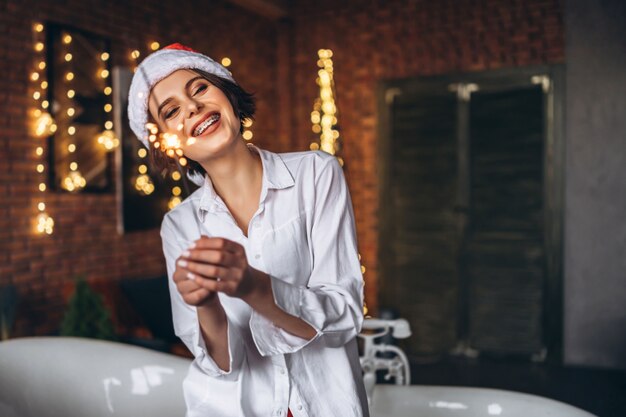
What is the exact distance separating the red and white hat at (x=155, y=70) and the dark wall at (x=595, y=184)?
3686 mm

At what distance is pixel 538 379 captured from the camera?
13.5 ft

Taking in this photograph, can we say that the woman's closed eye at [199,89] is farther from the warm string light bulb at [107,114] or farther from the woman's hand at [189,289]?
the warm string light bulb at [107,114]

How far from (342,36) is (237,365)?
4263 millimetres

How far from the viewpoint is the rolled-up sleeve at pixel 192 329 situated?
1.12 metres

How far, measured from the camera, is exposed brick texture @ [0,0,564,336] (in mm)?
3121

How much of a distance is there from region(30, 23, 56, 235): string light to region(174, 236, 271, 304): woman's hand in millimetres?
2710

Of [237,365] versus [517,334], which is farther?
[517,334]

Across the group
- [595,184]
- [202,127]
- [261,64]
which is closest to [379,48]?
[261,64]

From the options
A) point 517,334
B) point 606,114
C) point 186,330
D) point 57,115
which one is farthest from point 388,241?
point 186,330

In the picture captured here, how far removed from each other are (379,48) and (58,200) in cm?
275

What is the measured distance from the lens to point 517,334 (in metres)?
4.46

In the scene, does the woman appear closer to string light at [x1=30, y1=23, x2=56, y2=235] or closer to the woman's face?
the woman's face

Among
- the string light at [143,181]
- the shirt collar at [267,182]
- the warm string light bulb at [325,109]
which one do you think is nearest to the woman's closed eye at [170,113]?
the shirt collar at [267,182]

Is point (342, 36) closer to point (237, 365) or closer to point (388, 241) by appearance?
point (388, 241)
